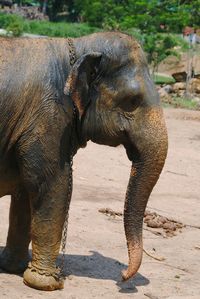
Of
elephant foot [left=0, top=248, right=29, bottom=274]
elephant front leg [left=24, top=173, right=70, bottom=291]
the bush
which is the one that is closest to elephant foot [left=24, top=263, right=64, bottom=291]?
elephant front leg [left=24, top=173, right=70, bottom=291]

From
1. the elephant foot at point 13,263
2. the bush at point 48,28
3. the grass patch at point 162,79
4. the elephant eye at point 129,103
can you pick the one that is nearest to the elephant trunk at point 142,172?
the elephant eye at point 129,103

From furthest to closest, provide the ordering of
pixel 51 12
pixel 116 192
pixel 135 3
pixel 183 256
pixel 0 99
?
pixel 51 12 → pixel 135 3 → pixel 116 192 → pixel 183 256 → pixel 0 99

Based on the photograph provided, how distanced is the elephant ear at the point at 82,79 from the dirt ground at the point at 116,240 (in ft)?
4.67

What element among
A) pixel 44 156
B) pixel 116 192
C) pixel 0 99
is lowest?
pixel 116 192

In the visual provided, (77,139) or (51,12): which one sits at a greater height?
(77,139)

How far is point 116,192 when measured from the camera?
8859 mm

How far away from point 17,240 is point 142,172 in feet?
4.30

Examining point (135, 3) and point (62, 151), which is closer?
point (62, 151)

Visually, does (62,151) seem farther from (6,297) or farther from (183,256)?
(183,256)

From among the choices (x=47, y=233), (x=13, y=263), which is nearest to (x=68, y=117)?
(x=47, y=233)

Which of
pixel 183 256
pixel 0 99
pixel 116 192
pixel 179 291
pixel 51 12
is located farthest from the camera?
pixel 51 12

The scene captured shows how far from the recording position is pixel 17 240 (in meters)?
5.17

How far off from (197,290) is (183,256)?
3.50 ft

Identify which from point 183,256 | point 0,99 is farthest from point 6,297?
point 183,256
